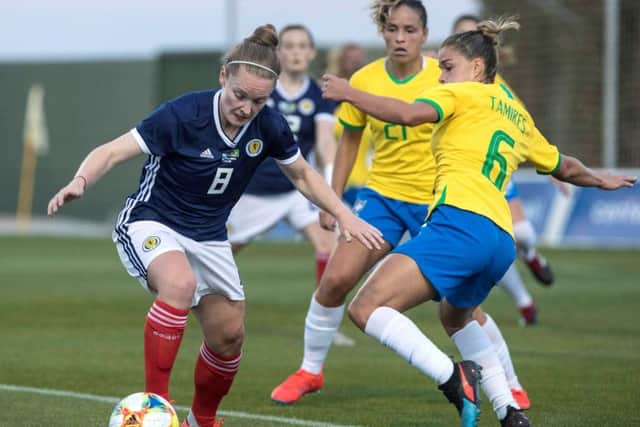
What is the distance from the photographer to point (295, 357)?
29.9ft

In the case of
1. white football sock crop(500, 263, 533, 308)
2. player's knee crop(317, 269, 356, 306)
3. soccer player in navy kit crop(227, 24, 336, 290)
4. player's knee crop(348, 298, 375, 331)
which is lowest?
white football sock crop(500, 263, 533, 308)

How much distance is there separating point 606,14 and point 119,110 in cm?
1424

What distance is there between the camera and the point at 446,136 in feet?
20.0

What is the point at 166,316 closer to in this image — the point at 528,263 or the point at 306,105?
the point at 306,105

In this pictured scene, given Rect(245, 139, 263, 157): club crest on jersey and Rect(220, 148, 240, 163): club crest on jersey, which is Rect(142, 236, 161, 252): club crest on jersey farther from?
Rect(245, 139, 263, 157): club crest on jersey

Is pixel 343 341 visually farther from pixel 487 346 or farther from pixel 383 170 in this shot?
pixel 487 346

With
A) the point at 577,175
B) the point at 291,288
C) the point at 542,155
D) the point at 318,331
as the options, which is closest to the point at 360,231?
the point at 542,155

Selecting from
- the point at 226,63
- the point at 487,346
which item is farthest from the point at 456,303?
the point at 226,63

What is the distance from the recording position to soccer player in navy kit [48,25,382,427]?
5.89 m

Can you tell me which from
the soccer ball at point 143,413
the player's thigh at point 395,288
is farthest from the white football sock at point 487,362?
the soccer ball at point 143,413

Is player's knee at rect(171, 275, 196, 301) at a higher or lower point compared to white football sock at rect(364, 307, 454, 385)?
higher

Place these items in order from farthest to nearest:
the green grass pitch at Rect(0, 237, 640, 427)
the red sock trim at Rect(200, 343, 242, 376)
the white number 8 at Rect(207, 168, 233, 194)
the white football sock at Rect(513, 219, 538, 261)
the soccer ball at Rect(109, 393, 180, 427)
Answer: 1. the white football sock at Rect(513, 219, 538, 261)
2. the green grass pitch at Rect(0, 237, 640, 427)
3. the red sock trim at Rect(200, 343, 242, 376)
4. the white number 8 at Rect(207, 168, 233, 194)
5. the soccer ball at Rect(109, 393, 180, 427)

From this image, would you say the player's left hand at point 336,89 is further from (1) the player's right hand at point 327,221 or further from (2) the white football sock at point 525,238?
(2) the white football sock at point 525,238

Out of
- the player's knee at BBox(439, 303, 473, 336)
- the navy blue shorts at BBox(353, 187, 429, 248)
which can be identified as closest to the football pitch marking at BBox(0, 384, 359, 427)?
the player's knee at BBox(439, 303, 473, 336)
